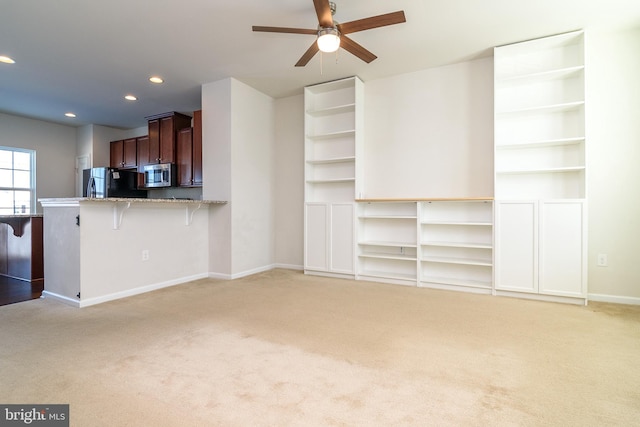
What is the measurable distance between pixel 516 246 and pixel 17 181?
8431mm

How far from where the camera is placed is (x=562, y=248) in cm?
312

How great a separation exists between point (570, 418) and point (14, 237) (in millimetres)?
5998

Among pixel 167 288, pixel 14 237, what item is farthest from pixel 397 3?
pixel 14 237

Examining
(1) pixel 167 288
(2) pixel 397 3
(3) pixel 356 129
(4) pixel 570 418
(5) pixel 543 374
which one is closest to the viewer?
(4) pixel 570 418

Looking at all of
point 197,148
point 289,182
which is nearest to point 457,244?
point 289,182

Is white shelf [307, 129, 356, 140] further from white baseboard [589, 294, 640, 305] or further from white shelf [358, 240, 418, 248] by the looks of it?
white baseboard [589, 294, 640, 305]

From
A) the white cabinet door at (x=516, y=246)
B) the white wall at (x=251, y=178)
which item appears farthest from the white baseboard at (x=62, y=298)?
the white cabinet door at (x=516, y=246)

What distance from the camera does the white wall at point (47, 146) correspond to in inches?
233

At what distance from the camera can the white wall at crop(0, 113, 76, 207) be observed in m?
5.91

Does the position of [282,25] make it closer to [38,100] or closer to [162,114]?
[162,114]

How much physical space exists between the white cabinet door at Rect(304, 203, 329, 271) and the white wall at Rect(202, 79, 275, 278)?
0.78m

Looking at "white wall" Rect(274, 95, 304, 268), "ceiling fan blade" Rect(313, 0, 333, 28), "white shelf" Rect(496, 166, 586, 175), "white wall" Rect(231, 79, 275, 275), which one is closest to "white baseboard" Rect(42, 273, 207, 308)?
"white wall" Rect(231, 79, 275, 275)

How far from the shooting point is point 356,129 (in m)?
4.24

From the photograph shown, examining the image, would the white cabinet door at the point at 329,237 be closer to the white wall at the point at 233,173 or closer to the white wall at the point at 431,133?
the white wall at the point at 431,133
